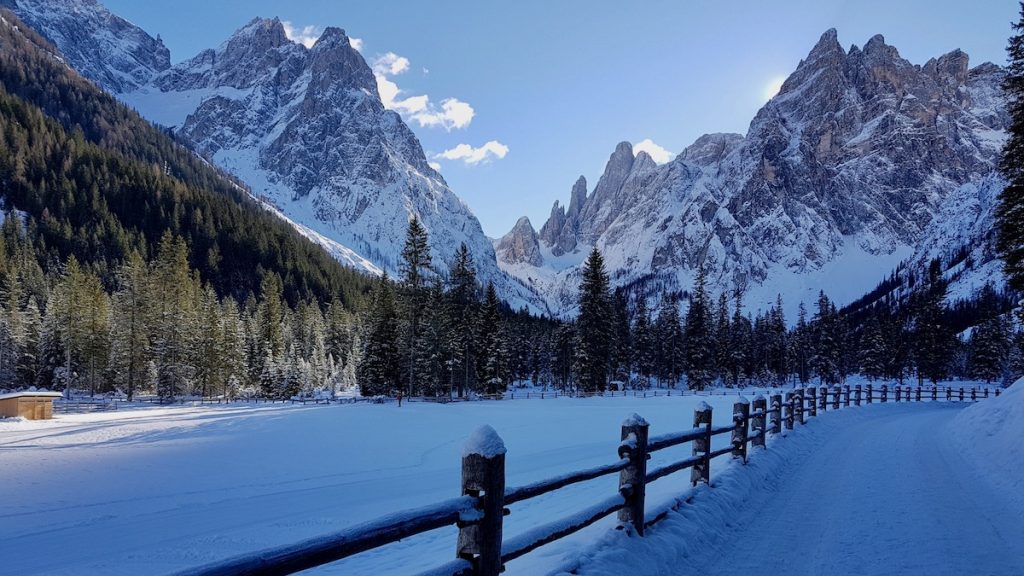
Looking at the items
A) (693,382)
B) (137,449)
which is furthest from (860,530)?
(693,382)

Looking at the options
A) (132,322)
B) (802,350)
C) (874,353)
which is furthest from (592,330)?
(874,353)

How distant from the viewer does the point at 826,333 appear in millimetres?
83375

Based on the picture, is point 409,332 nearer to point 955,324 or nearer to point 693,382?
point 693,382

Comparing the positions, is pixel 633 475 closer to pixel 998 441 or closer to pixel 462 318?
pixel 998 441

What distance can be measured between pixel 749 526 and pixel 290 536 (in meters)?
7.70

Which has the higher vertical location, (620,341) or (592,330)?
(592,330)

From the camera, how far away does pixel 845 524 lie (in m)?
7.47

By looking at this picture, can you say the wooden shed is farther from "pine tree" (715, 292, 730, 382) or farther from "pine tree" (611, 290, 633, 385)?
"pine tree" (715, 292, 730, 382)

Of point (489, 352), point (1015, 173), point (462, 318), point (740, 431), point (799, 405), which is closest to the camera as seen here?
point (740, 431)

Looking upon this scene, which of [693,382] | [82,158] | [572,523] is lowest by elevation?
[693,382]

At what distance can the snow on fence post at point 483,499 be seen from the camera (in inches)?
156

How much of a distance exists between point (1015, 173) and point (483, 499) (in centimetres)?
3357

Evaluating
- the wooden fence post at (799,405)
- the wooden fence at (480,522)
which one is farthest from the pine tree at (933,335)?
the wooden fence at (480,522)

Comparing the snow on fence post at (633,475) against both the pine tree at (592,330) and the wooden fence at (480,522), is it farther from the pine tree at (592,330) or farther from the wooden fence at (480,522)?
the pine tree at (592,330)
